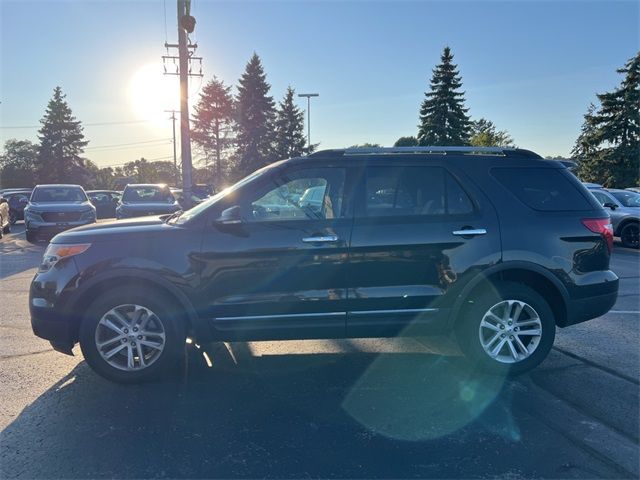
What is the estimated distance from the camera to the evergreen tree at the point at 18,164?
2311 inches

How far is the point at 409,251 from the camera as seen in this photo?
4152 millimetres

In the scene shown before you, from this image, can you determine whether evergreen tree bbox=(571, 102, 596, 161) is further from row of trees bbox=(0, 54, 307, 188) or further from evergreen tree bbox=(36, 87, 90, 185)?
evergreen tree bbox=(36, 87, 90, 185)

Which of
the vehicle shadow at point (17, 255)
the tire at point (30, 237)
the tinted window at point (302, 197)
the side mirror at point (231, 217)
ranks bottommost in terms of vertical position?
the vehicle shadow at point (17, 255)

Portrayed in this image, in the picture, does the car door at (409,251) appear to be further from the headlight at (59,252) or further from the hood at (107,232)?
the headlight at (59,252)

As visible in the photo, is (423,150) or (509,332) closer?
(509,332)

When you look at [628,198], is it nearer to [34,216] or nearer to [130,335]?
[130,335]

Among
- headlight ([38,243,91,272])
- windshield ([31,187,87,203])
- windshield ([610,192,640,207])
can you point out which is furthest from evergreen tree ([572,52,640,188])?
headlight ([38,243,91,272])

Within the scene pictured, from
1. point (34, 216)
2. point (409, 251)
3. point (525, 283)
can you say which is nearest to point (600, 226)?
point (525, 283)

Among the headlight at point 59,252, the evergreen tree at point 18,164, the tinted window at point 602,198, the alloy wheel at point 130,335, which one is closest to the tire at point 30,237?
the headlight at point 59,252

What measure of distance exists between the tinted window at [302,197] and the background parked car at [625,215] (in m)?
11.7

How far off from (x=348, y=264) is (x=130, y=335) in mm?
1896

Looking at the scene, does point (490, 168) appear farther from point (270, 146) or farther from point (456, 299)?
point (270, 146)

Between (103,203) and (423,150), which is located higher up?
(423,150)

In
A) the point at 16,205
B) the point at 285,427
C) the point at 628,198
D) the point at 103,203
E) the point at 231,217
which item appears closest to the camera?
the point at 285,427
